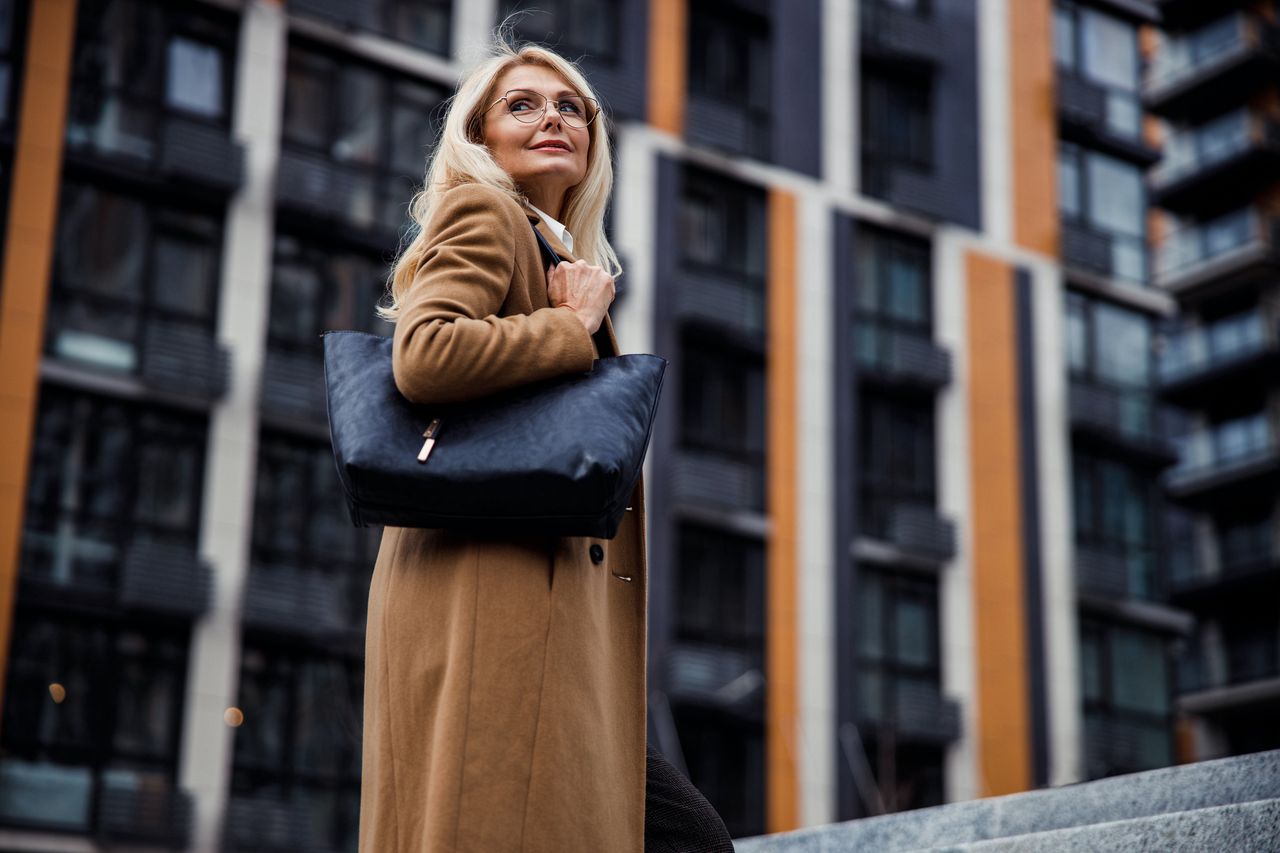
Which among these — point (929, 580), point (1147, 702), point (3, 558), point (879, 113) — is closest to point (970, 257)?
point (879, 113)

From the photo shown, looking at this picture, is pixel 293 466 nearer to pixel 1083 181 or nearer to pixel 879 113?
pixel 879 113

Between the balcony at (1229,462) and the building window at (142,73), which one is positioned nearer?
the building window at (142,73)

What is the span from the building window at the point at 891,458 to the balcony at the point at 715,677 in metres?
3.41

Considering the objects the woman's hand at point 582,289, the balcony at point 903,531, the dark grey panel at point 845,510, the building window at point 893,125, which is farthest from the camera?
the building window at point 893,125

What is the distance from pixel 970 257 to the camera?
3025 cm

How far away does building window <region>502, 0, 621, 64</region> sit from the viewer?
1054 inches

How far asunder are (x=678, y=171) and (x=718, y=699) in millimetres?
8292

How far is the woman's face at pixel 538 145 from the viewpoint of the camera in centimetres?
316

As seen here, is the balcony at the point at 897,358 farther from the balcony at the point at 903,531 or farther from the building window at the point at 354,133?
the building window at the point at 354,133

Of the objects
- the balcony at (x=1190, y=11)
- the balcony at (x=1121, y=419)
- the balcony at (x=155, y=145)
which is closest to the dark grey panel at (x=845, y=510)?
the balcony at (x=1121, y=419)

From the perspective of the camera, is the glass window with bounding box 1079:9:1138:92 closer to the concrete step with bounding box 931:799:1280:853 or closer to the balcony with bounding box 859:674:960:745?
the balcony with bounding box 859:674:960:745

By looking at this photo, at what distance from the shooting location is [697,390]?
26844 mm

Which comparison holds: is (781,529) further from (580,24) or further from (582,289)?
(582,289)

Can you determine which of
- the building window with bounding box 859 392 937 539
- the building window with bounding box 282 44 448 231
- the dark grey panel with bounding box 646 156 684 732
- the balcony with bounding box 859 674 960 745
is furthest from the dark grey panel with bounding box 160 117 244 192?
the balcony with bounding box 859 674 960 745
